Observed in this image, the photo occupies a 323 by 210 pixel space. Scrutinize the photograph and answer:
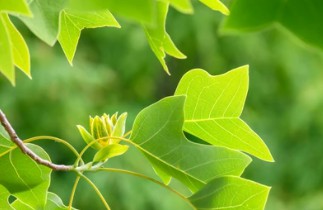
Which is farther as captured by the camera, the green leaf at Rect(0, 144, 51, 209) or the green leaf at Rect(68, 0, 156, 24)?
the green leaf at Rect(0, 144, 51, 209)

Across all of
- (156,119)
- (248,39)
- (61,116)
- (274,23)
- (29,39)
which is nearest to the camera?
(274,23)

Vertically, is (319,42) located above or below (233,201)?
above

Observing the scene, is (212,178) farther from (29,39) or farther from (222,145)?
(29,39)

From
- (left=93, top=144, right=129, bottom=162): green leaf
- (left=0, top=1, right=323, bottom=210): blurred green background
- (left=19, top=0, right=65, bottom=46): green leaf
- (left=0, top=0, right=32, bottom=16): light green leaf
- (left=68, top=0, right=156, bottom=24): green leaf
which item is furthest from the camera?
(left=0, top=1, right=323, bottom=210): blurred green background

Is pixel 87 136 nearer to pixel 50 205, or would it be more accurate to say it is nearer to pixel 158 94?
pixel 50 205

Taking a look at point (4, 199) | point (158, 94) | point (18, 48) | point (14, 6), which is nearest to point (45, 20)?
point (18, 48)

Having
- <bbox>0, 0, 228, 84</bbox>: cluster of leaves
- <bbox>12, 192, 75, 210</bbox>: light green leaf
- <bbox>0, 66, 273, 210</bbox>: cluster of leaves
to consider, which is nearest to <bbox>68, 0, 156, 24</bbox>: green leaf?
<bbox>0, 0, 228, 84</bbox>: cluster of leaves

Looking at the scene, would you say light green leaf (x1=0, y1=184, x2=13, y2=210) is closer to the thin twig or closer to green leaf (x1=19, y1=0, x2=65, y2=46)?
the thin twig

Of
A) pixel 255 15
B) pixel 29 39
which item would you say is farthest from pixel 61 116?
pixel 255 15
